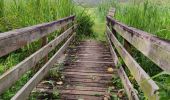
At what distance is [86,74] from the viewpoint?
533cm

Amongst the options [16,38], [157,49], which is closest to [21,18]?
[16,38]

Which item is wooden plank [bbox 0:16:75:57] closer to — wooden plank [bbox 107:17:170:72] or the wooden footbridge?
the wooden footbridge

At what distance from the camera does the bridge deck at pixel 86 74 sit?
4.19m

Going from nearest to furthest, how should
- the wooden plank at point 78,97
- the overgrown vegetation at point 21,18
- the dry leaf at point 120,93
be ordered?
the wooden plank at point 78,97 → the dry leaf at point 120,93 → the overgrown vegetation at point 21,18

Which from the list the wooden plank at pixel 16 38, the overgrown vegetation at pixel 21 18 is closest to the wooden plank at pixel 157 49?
the wooden plank at pixel 16 38

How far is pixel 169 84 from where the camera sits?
1.49 meters

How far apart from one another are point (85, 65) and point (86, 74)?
2.77 feet

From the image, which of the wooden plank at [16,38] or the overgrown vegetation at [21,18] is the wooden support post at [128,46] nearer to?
the wooden plank at [16,38]

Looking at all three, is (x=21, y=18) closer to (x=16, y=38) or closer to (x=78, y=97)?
(x=78, y=97)

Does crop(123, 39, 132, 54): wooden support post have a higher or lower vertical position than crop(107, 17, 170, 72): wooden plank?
lower

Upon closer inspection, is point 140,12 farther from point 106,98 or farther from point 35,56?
point 35,56

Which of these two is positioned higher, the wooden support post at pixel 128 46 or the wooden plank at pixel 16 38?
the wooden plank at pixel 16 38

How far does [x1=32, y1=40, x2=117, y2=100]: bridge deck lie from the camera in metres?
4.19

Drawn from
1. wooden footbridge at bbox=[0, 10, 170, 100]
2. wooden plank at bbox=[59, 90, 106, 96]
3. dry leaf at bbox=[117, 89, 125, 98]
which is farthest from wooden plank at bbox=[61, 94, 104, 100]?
dry leaf at bbox=[117, 89, 125, 98]
